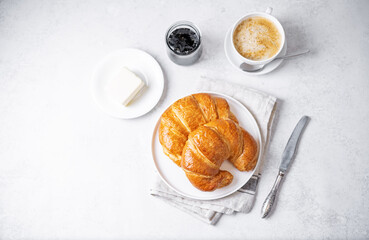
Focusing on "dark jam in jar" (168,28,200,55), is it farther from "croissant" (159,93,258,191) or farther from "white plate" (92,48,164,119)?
"croissant" (159,93,258,191)

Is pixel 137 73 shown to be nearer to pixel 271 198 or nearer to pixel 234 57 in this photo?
pixel 234 57

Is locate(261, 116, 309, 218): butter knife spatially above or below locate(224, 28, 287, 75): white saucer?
below

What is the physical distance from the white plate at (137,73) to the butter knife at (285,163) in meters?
0.76

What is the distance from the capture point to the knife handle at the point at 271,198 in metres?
1.68

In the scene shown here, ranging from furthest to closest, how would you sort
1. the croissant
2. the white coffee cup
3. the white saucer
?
the white saucer → the white coffee cup → the croissant

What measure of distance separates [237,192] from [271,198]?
0.61 ft

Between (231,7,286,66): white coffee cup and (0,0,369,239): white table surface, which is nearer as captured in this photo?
(231,7,286,66): white coffee cup

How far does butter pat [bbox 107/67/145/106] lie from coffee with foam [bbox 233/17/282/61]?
1.85 ft

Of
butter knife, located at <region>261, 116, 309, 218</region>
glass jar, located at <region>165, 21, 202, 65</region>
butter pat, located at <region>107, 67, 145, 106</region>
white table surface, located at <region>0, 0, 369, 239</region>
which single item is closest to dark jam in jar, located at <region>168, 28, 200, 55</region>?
glass jar, located at <region>165, 21, 202, 65</region>

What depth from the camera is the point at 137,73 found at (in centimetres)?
178

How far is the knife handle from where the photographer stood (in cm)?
168

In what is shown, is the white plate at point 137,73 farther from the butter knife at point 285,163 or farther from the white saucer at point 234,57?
the butter knife at point 285,163

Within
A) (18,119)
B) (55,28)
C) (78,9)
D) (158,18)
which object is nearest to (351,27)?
(158,18)

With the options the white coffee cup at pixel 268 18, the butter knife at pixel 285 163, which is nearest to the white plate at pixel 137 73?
the white coffee cup at pixel 268 18
